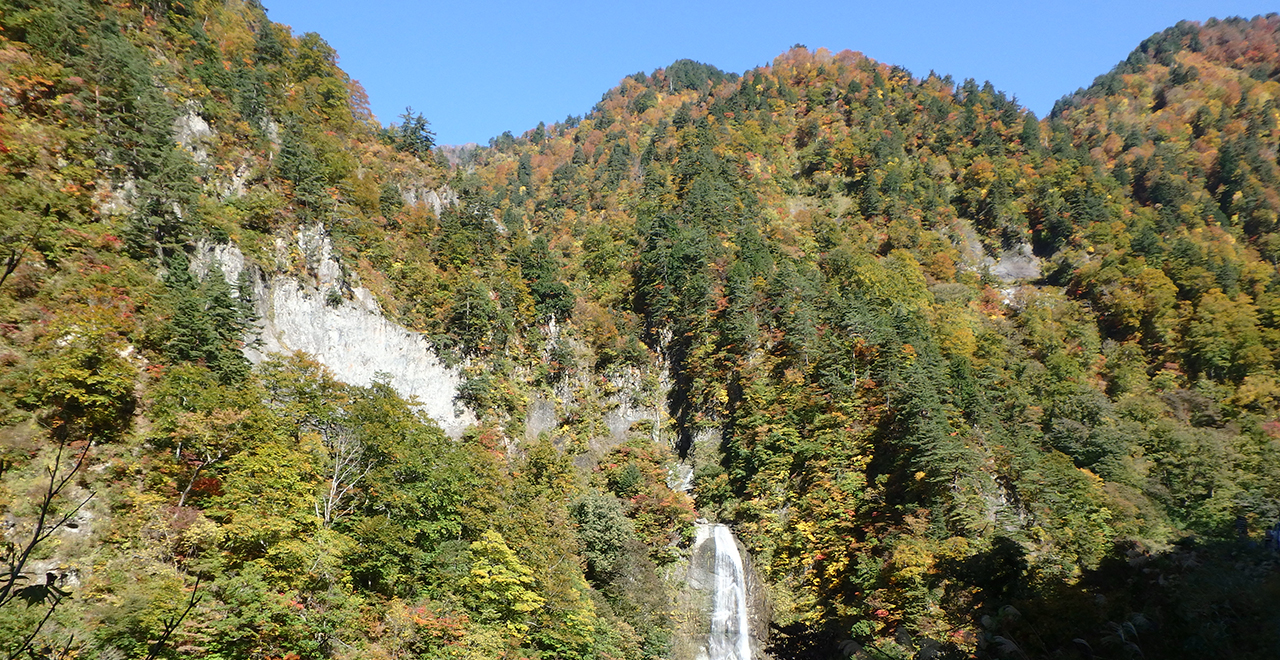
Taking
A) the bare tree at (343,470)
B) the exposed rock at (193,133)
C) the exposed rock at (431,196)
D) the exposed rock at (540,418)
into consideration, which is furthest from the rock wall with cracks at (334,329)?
the exposed rock at (431,196)

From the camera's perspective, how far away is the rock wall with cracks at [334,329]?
98.0ft

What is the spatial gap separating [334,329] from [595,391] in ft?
61.1

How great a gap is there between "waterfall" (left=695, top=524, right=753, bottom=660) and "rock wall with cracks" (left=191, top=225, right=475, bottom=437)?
56.0ft

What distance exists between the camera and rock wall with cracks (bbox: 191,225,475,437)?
1176 inches

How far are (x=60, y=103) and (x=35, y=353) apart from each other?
13.1 m

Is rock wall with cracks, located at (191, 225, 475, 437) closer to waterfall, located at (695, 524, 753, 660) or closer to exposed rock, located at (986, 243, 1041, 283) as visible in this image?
waterfall, located at (695, 524, 753, 660)

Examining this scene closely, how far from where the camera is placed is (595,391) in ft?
150

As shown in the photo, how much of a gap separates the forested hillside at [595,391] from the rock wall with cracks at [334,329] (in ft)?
2.23

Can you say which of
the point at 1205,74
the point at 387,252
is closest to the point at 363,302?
the point at 387,252

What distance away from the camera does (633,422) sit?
45.6 meters

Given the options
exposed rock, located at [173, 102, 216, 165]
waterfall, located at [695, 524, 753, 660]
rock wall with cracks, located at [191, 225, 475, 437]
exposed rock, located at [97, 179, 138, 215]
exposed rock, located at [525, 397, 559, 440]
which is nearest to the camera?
exposed rock, located at [97, 179, 138, 215]

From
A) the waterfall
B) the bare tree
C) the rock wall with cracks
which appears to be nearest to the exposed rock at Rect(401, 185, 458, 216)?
the rock wall with cracks

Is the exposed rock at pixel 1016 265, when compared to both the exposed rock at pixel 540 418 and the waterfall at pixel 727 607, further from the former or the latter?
the exposed rock at pixel 540 418

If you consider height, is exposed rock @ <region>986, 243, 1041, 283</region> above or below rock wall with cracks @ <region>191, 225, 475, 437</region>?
above
